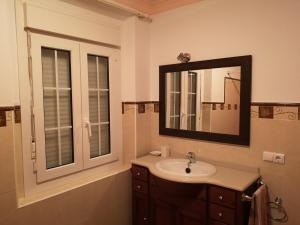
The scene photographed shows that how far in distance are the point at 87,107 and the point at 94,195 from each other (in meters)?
0.79

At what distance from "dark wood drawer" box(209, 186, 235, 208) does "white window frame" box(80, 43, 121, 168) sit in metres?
1.06

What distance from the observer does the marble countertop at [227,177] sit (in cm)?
152

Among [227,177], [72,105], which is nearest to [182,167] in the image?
[227,177]

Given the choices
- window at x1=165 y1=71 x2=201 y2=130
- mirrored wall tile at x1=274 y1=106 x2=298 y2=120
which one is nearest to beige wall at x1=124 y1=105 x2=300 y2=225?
mirrored wall tile at x1=274 y1=106 x2=298 y2=120

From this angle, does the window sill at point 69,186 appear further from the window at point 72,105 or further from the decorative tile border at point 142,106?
the decorative tile border at point 142,106

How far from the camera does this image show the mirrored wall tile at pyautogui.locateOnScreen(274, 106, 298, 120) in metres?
1.55

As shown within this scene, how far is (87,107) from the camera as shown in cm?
197

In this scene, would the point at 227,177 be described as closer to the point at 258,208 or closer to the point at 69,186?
the point at 258,208

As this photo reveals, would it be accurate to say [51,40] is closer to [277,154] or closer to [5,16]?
[5,16]

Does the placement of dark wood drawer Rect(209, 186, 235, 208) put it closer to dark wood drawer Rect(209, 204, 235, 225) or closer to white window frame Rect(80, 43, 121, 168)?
dark wood drawer Rect(209, 204, 235, 225)

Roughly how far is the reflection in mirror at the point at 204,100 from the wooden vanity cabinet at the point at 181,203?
563 mm

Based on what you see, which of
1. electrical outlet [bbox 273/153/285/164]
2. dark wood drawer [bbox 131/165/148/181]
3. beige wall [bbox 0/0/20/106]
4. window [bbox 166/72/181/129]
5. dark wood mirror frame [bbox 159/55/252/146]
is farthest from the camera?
window [bbox 166/72/181/129]

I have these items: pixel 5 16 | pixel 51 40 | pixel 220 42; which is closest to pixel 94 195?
pixel 51 40

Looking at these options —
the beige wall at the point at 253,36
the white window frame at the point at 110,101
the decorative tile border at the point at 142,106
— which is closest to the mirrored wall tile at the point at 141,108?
the decorative tile border at the point at 142,106
